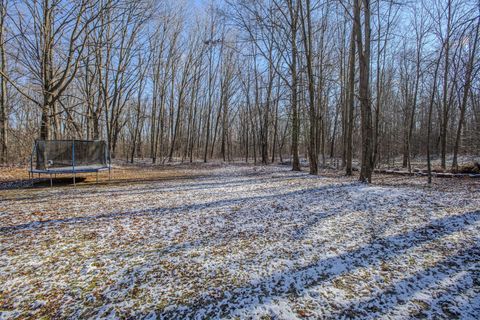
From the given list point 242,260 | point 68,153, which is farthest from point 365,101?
point 68,153

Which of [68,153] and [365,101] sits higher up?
→ [365,101]

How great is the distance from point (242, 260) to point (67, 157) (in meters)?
9.14

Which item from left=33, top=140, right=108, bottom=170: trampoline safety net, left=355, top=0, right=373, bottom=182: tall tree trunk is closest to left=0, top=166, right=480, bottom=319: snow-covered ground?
left=355, top=0, right=373, bottom=182: tall tree trunk

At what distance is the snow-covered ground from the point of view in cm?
195

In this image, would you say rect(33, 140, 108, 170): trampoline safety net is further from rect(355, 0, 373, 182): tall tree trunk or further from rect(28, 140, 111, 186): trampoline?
rect(355, 0, 373, 182): tall tree trunk

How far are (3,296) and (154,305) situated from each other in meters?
1.46

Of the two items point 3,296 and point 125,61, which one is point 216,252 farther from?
point 125,61

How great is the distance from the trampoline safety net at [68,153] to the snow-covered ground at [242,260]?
3.98 m

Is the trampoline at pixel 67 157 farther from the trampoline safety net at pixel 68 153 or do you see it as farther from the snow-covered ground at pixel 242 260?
the snow-covered ground at pixel 242 260

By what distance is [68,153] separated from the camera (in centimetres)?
855

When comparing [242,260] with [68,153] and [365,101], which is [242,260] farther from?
[68,153]

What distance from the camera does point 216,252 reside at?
2.88m

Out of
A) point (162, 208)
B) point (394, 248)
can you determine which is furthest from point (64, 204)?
point (394, 248)

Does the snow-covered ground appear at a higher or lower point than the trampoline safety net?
lower
